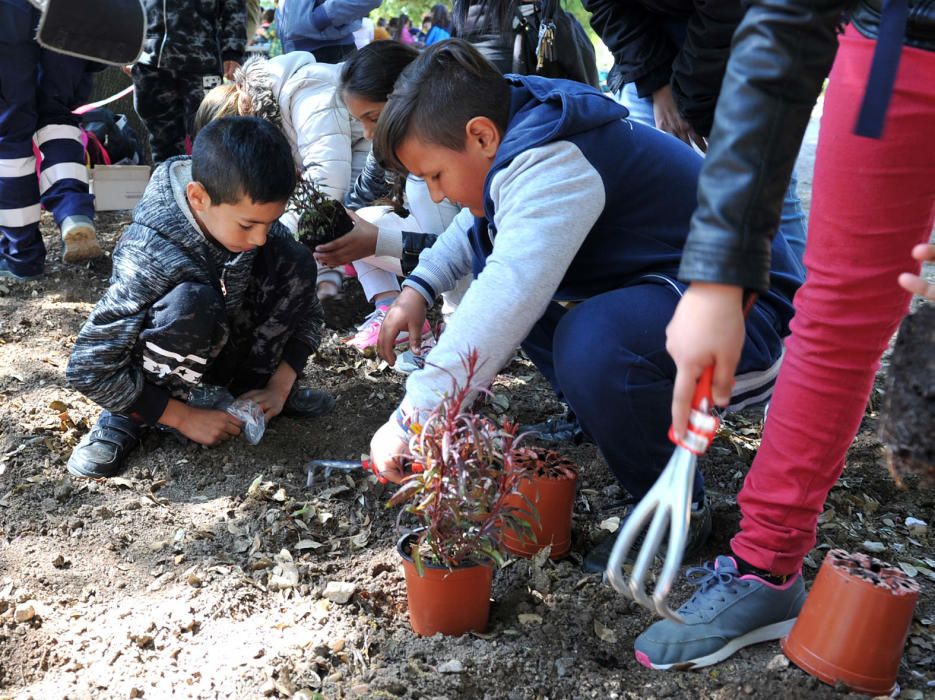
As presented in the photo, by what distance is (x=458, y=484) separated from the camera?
1712mm

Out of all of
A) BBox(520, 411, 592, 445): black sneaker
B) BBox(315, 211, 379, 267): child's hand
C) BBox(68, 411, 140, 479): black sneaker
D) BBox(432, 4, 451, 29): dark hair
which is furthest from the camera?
BBox(432, 4, 451, 29): dark hair

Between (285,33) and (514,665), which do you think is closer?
(514,665)

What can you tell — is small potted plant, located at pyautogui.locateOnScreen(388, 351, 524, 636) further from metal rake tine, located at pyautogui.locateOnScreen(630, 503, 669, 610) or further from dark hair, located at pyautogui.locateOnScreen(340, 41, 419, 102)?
dark hair, located at pyautogui.locateOnScreen(340, 41, 419, 102)

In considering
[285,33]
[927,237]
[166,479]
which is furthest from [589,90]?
[285,33]

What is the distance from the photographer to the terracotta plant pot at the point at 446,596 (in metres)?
1.82

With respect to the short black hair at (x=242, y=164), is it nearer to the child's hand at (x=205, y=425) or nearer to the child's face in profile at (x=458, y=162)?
the child's face in profile at (x=458, y=162)

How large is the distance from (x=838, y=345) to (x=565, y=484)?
74cm

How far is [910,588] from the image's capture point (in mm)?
1626

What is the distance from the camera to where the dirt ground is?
1776 mm

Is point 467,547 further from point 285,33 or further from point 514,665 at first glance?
point 285,33

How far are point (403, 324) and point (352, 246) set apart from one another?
946 millimetres

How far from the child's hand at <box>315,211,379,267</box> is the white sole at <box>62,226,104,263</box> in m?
1.71

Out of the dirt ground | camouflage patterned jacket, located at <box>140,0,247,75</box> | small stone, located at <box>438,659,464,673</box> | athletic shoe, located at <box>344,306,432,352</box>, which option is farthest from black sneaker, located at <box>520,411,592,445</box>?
camouflage patterned jacket, located at <box>140,0,247,75</box>

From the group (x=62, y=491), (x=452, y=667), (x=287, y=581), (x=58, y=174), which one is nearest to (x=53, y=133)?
(x=58, y=174)
